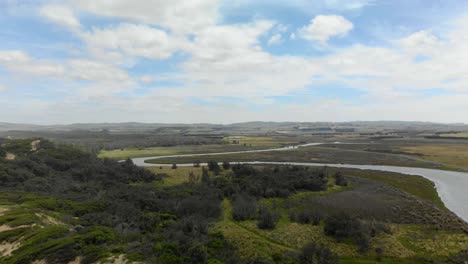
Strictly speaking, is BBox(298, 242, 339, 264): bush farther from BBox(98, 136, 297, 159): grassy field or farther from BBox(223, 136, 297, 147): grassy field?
BBox(223, 136, 297, 147): grassy field

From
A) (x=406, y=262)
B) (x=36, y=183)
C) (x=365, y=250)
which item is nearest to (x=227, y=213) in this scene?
(x=365, y=250)

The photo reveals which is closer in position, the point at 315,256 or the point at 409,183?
the point at 315,256

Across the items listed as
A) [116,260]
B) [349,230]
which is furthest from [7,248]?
[349,230]

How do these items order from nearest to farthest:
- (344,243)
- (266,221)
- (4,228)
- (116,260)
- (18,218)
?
(116,260)
(4,228)
(18,218)
(344,243)
(266,221)

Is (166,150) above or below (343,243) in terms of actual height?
below

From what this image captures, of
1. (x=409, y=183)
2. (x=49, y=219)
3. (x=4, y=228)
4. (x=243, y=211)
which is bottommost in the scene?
(x=409, y=183)

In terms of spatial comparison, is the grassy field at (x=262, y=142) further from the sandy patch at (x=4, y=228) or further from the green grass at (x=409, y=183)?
the sandy patch at (x=4, y=228)

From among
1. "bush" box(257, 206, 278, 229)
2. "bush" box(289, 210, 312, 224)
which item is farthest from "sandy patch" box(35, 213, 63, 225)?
"bush" box(289, 210, 312, 224)

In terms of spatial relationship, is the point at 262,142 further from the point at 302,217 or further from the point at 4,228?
the point at 4,228
